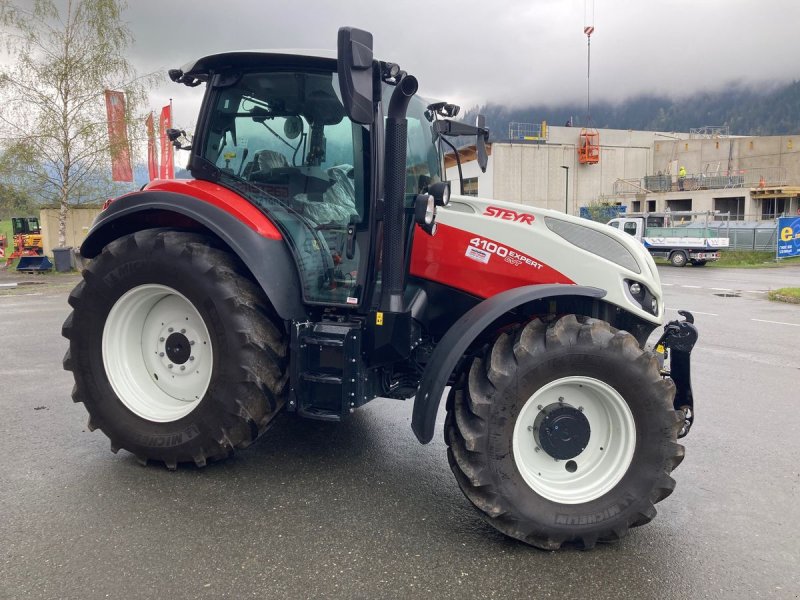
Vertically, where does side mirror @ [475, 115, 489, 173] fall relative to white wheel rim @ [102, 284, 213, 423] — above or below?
above

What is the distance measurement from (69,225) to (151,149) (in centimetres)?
770

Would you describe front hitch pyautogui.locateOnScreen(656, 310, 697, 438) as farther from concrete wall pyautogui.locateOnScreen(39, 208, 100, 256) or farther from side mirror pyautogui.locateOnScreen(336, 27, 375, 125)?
concrete wall pyautogui.locateOnScreen(39, 208, 100, 256)

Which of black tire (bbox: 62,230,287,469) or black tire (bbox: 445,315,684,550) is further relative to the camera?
black tire (bbox: 62,230,287,469)

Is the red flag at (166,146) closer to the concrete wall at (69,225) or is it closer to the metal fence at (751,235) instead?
the concrete wall at (69,225)

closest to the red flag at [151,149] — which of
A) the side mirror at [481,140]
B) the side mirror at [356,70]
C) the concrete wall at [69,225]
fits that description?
the concrete wall at [69,225]

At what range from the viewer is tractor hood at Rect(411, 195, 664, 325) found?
11.4ft

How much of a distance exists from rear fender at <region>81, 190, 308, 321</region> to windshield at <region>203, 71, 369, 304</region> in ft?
0.29

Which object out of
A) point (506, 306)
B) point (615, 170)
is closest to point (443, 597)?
point (506, 306)

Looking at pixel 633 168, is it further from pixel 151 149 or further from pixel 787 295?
pixel 151 149

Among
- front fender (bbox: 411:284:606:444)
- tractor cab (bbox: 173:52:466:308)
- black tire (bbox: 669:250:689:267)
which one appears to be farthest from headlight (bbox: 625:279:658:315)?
black tire (bbox: 669:250:689:267)

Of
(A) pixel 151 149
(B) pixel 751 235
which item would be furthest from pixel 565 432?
(B) pixel 751 235

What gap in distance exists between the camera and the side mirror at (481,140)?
15.9 feet

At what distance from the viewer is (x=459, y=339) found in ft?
10.5

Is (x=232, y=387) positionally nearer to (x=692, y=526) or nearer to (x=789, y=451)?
(x=692, y=526)
